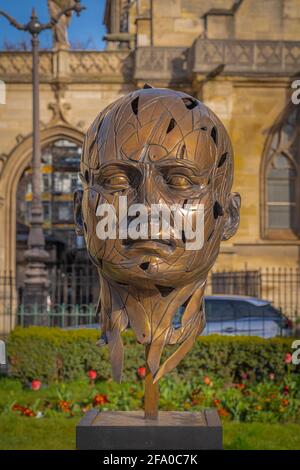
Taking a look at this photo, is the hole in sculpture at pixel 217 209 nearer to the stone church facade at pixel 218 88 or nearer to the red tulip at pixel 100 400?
the red tulip at pixel 100 400

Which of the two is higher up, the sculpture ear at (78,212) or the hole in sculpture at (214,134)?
the hole in sculpture at (214,134)

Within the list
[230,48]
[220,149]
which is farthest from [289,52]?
[220,149]

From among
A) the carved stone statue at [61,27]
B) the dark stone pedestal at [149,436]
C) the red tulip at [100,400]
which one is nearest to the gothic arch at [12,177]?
the carved stone statue at [61,27]

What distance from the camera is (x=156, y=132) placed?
4051mm

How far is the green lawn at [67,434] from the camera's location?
24.6 ft

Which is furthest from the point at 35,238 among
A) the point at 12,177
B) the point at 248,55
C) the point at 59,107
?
the point at 248,55

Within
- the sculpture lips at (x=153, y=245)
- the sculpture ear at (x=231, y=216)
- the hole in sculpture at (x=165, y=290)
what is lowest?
the hole in sculpture at (x=165, y=290)

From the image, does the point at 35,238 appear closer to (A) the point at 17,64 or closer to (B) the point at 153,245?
A: (A) the point at 17,64

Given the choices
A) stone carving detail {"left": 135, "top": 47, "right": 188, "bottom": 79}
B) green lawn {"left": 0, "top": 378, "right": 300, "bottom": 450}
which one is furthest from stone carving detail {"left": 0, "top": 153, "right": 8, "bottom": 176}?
green lawn {"left": 0, "top": 378, "right": 300, "bottom": 450}

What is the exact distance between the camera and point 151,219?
13.1ft

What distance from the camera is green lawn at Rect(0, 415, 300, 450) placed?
7.48m

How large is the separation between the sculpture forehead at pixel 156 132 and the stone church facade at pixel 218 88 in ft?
51.8

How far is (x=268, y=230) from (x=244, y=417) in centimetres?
1308

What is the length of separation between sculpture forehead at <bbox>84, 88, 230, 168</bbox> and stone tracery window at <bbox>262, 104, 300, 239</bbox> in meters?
17.4
